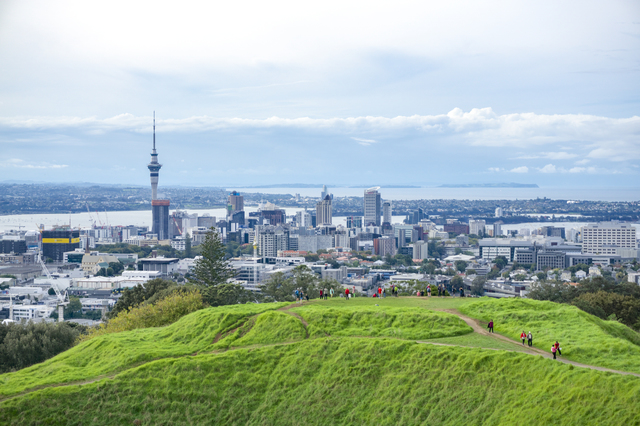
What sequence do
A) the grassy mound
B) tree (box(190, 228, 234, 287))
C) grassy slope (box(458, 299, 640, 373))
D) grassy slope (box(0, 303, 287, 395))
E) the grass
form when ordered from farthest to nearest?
tree (box(190, 228, 234, 287))
the grassy mound
the grass
grassy slope (box(0, 303, 287, 395))
grassy slope (box(458, 299, 640, 373))

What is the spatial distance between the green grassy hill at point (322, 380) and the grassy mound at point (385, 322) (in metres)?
0.06

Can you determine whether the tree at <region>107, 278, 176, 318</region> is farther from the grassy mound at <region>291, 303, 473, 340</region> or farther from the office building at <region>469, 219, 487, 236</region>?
the office building at <region>469, 219, 487, 236</region>

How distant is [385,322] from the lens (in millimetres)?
20047

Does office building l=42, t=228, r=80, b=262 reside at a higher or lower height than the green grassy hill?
lower

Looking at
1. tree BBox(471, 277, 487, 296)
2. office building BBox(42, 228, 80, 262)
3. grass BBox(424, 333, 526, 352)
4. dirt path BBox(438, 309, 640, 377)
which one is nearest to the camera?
dirt path BBox(438, 309, 640, 377)

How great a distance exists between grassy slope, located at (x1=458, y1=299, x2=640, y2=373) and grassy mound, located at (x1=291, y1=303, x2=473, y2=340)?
1.72 metres

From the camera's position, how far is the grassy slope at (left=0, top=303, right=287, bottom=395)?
1719 cm

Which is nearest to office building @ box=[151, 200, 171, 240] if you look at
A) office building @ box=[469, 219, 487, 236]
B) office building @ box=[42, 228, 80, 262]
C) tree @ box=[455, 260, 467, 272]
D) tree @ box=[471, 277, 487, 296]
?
office building @ box=[42, 228, 80, 262]

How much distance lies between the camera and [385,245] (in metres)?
154

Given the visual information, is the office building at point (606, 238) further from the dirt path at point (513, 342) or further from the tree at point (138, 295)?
the dirt path at point (513, 342)

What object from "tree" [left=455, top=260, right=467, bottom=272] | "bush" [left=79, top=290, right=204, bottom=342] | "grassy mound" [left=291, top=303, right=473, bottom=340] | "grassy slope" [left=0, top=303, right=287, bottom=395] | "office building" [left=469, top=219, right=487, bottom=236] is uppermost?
"grassy mound" [left=291, top=303, right=473, bottom=340]

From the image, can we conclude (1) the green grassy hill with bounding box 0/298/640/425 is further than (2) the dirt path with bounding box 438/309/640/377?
No

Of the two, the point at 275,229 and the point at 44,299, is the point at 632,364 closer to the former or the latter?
the point at 44,299

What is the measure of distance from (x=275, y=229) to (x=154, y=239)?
4125cm
